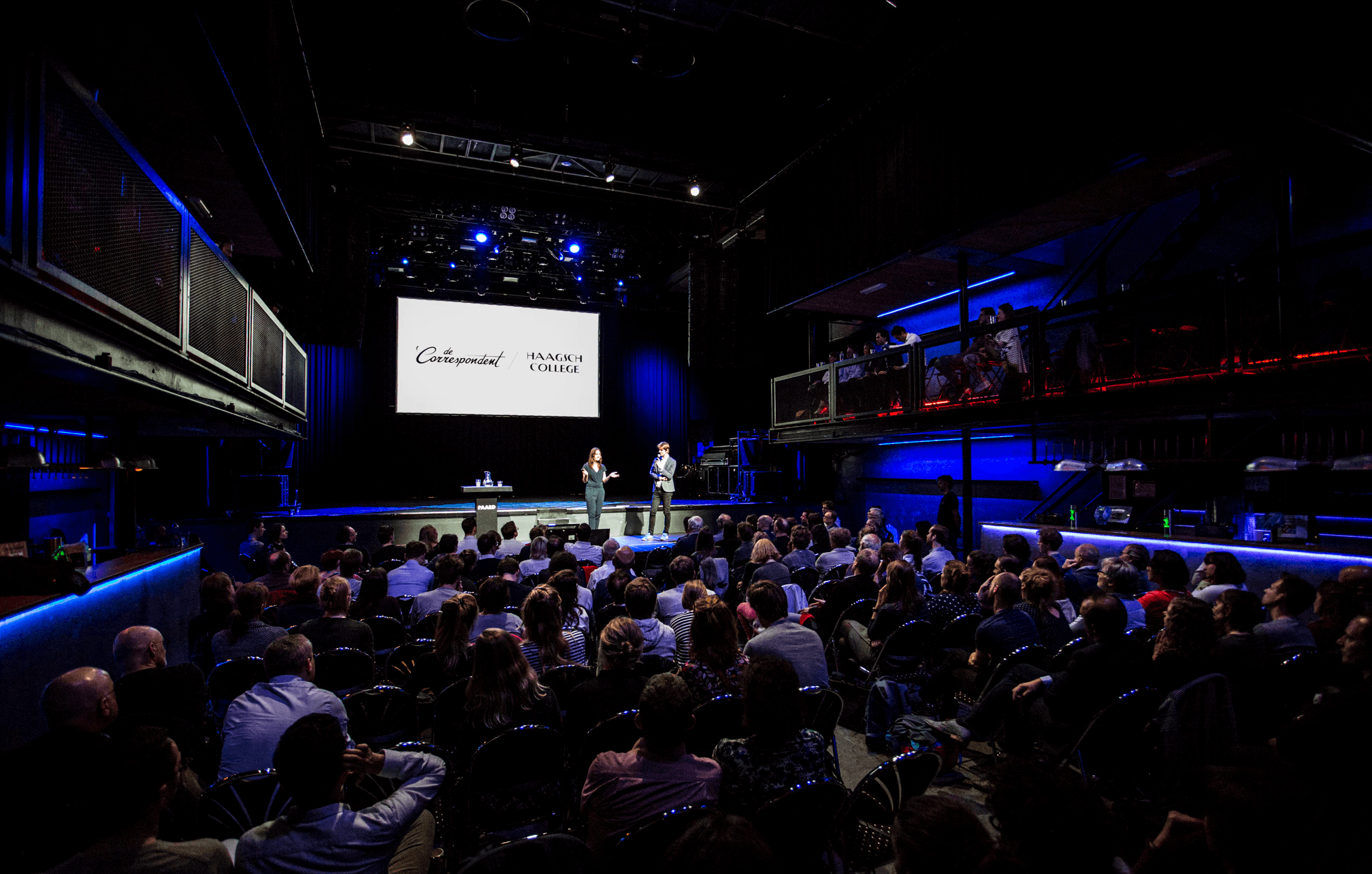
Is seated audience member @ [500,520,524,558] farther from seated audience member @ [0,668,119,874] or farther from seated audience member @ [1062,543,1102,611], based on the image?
seated audience member @ [1062,543,1102,611]

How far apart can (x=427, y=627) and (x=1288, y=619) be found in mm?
5298

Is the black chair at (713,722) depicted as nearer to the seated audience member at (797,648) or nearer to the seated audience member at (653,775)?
the seated audience member at (797,648)

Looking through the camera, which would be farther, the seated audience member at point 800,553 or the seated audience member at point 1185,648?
the seated audience member at point 800,553

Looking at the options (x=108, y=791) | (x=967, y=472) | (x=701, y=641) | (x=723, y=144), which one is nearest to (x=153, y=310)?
(x=108, y=791)

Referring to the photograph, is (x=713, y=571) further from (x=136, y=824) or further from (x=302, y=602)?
(x=136, y=824)

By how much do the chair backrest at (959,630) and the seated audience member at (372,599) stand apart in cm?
393

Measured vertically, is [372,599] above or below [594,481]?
below

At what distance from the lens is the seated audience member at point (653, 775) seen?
212 centimetres

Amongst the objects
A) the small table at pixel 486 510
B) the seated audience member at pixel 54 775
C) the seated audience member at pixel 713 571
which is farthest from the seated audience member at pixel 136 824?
the small table at pixel 486 510

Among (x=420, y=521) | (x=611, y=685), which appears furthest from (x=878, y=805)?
(x=420, y=521)

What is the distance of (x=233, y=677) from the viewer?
11.7 ft

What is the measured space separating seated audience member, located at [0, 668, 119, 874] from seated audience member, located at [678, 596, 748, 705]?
2.23 m

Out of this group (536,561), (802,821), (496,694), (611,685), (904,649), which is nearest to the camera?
(802,821)

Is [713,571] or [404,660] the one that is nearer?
[404,660]
